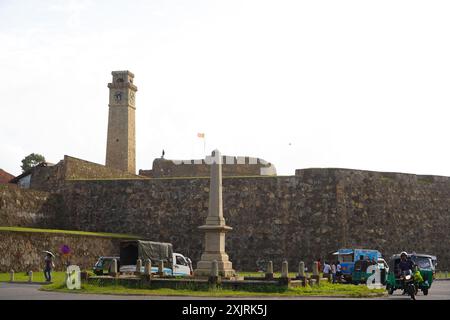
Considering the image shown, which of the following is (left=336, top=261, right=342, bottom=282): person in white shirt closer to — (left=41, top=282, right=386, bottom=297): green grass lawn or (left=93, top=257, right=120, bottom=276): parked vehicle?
(left=41, top=282, right=386, bottom=297): green grass lawn

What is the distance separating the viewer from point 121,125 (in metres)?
63.6

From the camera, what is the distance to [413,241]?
39.1 metres

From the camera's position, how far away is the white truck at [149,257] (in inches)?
1041

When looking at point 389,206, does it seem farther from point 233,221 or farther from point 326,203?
point 233,221

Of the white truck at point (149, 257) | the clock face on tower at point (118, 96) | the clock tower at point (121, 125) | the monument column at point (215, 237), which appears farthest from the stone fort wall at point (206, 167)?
the monument column at point (215, 237)

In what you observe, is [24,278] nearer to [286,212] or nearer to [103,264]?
[103,264]

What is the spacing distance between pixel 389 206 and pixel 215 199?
18740 mm

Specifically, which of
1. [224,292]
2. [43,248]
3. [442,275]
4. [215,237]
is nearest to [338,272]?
[215,237]

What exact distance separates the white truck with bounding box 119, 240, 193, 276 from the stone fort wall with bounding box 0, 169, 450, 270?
1061 cm

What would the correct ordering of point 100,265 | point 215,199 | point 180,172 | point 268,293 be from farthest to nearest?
1. point 180,172
2. point 100,265
3. point 215,199
4. point 268,293

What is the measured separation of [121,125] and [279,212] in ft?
96.4

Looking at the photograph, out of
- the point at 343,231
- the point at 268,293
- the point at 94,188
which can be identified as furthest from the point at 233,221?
the point at 268,293

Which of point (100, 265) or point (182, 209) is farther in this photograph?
point (182, 209)
